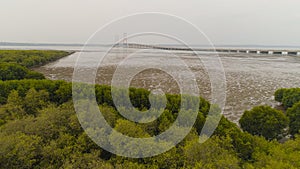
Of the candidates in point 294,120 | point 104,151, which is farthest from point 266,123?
point 104,151

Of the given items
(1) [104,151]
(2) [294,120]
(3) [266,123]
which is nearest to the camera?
(1) [104,151]

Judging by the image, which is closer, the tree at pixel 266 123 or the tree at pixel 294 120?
the tree at pixel 266 123

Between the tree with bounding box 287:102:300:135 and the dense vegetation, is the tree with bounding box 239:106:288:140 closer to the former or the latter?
the tree with bounding box 287:102:300:135

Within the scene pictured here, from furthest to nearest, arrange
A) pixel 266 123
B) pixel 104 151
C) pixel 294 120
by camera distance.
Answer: pixel 294 120, pixel 266 123, pixel 104 151

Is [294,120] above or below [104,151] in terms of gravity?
below

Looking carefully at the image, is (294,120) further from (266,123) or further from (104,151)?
(104,151)

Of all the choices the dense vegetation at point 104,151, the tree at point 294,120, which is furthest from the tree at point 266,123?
the dense vegetation at point 104,151

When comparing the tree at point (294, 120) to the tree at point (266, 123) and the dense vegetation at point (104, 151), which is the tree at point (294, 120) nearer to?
the tree at point (266, 123)

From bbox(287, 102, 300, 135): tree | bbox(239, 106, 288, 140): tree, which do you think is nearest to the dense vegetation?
bbox(239, 106, 288, 140): tree
